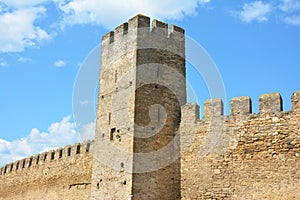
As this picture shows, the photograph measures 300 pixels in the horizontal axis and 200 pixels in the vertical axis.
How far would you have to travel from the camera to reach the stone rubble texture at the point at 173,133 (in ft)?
32.3

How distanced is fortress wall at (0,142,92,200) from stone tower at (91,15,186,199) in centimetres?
267

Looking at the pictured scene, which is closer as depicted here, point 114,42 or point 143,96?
point 143,96

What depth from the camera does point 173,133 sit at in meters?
11.8

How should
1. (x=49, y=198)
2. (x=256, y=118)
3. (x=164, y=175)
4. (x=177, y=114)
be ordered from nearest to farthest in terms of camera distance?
A: (x=256, y=118), (x=164, y=175), (x=177, y=114), (x=49, y=198)

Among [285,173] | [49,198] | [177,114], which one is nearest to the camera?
[285,173]

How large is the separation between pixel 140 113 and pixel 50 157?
7171 millimetres

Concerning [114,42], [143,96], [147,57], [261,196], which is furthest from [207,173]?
[114,42]

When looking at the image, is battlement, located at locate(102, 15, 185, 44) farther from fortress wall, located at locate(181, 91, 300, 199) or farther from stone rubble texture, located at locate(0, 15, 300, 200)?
fortress wall, located at locate(181, 91, 300, 199)

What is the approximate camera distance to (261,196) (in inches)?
385

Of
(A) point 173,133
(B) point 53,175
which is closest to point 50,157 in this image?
(B) point 53,175

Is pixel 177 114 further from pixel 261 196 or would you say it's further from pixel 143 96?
pixel 261 196

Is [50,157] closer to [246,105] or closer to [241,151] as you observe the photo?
[241,151]

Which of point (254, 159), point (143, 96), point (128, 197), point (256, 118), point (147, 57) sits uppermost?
point (147, 57)

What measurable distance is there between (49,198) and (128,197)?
22.2 feet
